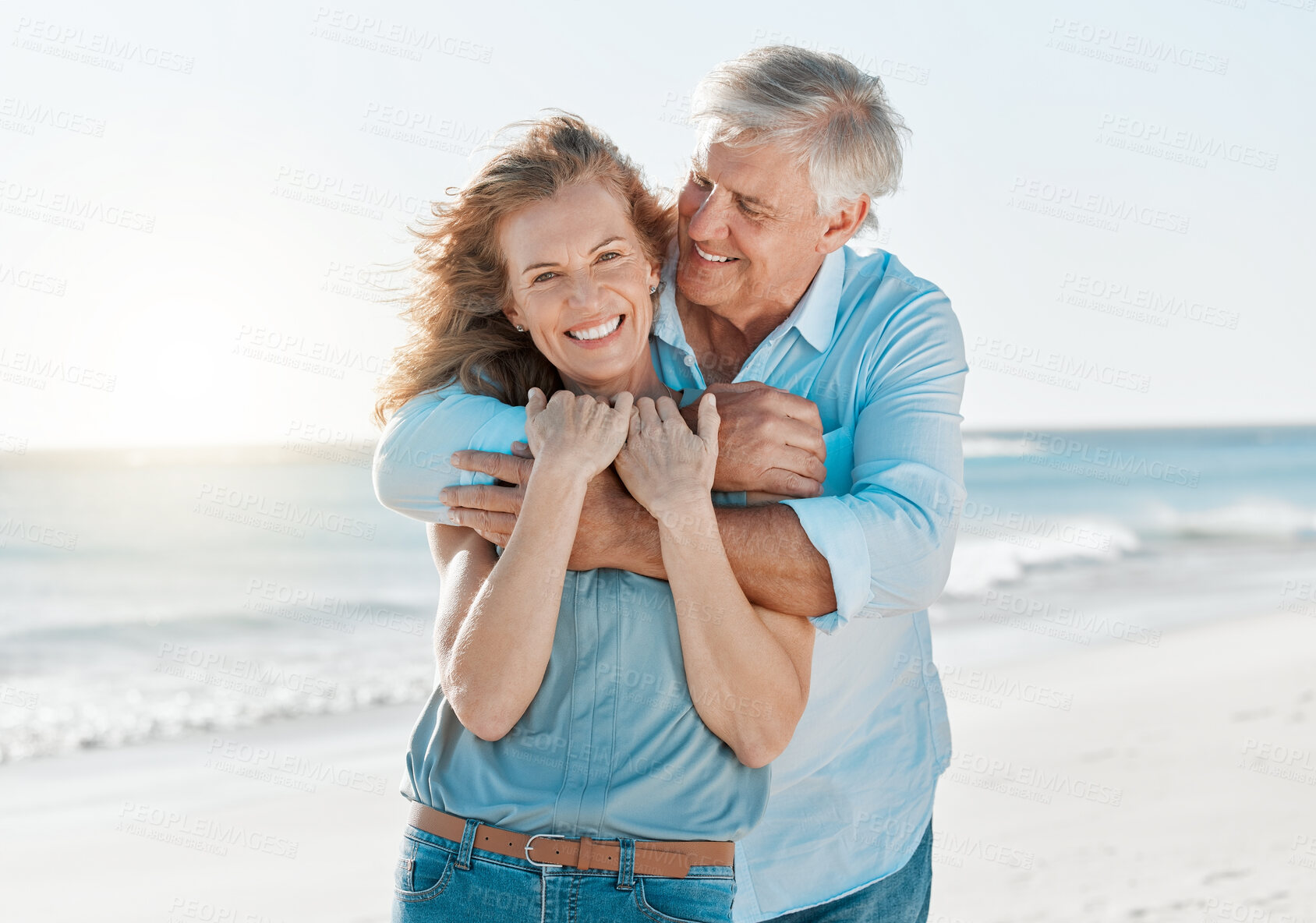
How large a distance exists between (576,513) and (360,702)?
228 inches

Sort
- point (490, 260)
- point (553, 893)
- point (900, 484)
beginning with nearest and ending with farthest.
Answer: point (553, 893)
point (900, 484)
point (490, 260)

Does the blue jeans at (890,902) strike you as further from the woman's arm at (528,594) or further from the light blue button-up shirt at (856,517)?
the woman's arm at (528,594)

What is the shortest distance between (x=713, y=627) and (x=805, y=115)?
1.04m

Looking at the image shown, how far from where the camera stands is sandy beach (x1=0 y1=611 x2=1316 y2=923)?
4.37 metres

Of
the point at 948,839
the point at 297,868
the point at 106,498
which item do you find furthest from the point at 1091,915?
the point at 106,498

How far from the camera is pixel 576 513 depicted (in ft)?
5.24

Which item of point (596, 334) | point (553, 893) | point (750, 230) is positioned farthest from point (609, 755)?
point (750, 230)

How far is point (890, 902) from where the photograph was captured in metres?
2.16

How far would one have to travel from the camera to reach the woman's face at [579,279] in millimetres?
1838

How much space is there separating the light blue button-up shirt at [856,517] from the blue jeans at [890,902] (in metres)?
0.04

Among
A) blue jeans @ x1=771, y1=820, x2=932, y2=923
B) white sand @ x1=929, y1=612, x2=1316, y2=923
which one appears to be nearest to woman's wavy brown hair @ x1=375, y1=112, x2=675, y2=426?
blue jeans @ x1=771, y1=820, x2=932, y2=923

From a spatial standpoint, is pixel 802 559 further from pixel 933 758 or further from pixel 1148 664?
pixel 1148 664

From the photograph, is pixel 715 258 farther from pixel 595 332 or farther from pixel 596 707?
pixel 596 707

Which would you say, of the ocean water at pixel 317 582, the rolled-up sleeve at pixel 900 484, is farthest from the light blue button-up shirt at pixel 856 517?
the ocean water at pixel 317 582
